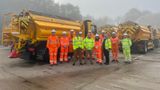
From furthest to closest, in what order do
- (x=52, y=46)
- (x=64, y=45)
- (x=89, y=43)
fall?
(x=89, y=43) < (x=64, y=45) < (x=52, y=46)

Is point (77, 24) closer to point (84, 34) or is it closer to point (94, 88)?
Answer: point (84, 34)

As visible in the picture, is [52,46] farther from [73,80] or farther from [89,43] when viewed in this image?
[73,80]

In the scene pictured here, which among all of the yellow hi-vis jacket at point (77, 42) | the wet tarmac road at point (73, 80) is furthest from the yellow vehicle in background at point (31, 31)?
the wet tarmac road at point (73, 80)

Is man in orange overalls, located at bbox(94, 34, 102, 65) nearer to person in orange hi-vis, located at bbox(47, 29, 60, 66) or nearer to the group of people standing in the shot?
the group of people standing

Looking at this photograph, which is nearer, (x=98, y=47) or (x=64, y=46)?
(x=64, y=46)

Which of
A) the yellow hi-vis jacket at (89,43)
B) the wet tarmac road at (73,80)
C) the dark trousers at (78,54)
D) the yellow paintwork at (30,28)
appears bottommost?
the wet tarmac road at (73,80)

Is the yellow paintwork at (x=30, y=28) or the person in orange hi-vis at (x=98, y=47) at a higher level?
the yellow paintwork at (x=30, y=28)

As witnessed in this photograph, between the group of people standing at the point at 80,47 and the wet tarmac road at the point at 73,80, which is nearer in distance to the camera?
the wet tarmac road at the point at 73,80

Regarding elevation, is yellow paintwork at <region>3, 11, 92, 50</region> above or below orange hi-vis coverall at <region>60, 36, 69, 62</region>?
above

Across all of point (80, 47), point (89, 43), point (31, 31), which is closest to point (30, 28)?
point (31, 31)

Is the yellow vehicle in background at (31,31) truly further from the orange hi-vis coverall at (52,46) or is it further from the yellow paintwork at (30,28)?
the orange hi-vis coverall at (52,46)

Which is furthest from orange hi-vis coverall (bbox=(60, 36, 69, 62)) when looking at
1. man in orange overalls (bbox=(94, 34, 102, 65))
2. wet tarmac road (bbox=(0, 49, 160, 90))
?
wet tarmac road (bbox=(0, 49, 160, 90))

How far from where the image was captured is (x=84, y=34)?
1550 cm

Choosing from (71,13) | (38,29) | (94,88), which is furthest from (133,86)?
(71,13)
